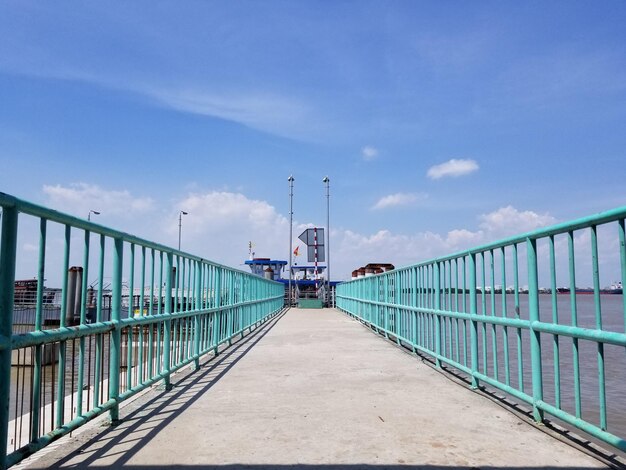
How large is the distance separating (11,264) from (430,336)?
611 centimetres

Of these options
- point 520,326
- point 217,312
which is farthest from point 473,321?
point 217,312

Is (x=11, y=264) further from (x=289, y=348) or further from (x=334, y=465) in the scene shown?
(x=289, y=348)

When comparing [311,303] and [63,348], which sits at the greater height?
[63,348]

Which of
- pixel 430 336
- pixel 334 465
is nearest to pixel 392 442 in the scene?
pixel 334 465

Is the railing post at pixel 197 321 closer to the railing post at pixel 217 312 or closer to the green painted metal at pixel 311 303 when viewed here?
the railing post at pixel 217 312

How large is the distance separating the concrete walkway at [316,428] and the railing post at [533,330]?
29cm

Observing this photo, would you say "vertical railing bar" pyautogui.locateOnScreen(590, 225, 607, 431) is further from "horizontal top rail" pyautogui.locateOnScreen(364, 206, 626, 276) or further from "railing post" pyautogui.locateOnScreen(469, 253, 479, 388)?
"railing post" pyautogui.locateOnScreen(469, 253, 479, 388)

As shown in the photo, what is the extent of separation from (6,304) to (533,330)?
3.94 m

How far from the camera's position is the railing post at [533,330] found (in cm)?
427

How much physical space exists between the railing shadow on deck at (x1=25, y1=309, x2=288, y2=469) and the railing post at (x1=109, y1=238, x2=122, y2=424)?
0.77ft

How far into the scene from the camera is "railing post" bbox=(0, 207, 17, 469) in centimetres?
274

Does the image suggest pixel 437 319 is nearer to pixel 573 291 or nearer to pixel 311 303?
pixel 573 291

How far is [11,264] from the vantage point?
286cm

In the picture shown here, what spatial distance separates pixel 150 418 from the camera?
439 centimetres
